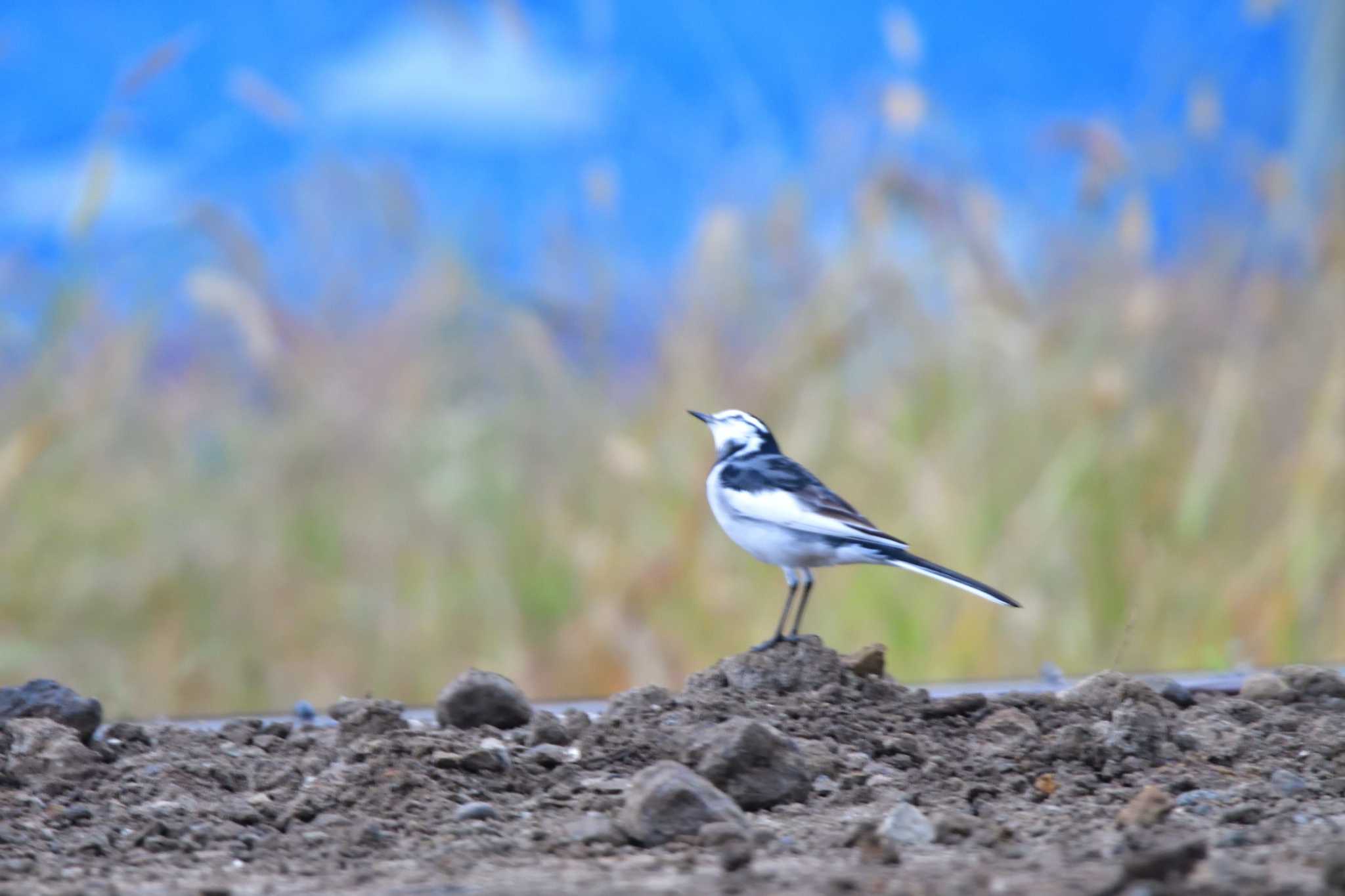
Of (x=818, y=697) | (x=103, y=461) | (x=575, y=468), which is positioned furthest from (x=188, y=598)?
(x=818, y=697)

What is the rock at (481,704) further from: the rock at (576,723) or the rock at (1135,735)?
the rock at (1135,735)

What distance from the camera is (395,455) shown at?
607 cm

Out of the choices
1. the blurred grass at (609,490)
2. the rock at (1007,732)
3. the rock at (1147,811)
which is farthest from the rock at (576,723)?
the blurred grass at (609,490)

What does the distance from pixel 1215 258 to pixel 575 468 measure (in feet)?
9.65

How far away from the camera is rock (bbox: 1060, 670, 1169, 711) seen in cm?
315

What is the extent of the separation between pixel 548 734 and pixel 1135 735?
44.4 inches

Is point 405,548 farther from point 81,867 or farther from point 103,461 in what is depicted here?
point 81,867

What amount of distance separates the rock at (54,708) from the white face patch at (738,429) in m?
1.54

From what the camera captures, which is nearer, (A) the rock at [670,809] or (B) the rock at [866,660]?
(A) the rock at [670,809]

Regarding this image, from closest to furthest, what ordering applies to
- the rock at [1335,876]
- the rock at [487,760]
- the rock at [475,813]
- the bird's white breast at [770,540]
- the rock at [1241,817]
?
1. the rock at [1335,876]
2. the rock at [1241,817]
3. the rock at [475,813]
4. the rock at [487,760]
5. the bird's white breast at [770,540]

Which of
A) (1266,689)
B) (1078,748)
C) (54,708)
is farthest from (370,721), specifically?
(1266,689)

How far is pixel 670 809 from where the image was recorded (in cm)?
231

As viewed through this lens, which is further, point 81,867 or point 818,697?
point 818,697

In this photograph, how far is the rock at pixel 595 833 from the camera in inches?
91.9
